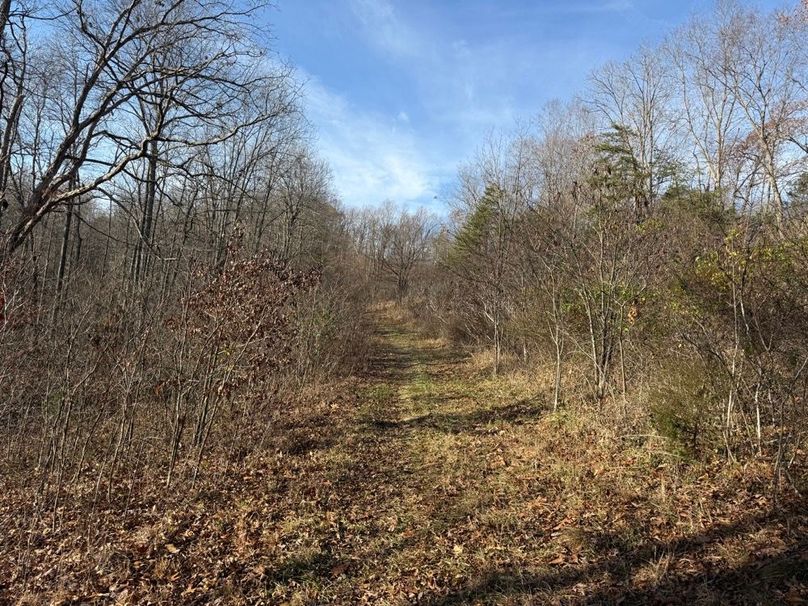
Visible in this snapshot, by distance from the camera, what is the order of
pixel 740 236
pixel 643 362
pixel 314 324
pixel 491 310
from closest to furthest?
pixel 740 236, pixel 643 362, pixel 314 324, pixel 491 310

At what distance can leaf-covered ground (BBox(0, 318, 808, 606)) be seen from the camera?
372 centimetres

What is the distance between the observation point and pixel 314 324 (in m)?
12.2

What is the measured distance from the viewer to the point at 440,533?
4785mm

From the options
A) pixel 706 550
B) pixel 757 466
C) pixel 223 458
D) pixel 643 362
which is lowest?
pixel 223 458

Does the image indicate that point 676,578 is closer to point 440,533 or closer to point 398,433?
point 440,533

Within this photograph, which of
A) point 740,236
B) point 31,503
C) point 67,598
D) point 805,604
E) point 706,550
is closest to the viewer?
point 805,604

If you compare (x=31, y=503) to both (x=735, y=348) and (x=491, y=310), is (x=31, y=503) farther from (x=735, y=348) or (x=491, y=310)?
(x=491, y=310)

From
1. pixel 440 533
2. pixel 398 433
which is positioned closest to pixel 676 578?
pixel 440 533

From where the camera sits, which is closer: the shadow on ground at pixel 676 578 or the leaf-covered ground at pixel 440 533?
the shadow on ground at pixel 676 578

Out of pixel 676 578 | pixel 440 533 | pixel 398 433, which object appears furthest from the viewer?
pixel 398 433

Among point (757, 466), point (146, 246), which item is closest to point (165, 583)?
point (146, 246)

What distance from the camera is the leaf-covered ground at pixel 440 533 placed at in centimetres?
372

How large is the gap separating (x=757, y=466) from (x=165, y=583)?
5669mm

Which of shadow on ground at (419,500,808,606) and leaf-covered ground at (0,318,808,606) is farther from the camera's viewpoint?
leaf-covered ground at (0,318,808,606)
